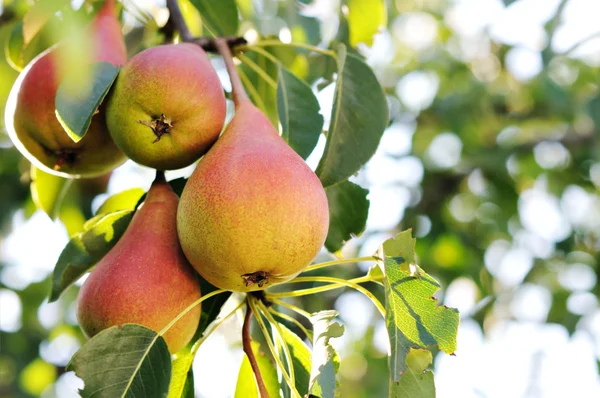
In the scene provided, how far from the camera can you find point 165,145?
A: 107 cm

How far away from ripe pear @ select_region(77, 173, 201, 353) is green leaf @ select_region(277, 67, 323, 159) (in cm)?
26

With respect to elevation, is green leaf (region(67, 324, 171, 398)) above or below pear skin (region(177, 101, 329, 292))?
below

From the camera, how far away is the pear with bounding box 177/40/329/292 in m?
0.93

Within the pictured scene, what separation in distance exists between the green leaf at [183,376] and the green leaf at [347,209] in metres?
0.35

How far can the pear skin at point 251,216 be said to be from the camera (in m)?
0.93

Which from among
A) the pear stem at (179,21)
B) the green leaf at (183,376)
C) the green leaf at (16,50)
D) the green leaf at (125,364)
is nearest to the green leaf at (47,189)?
the green leaf at (16,50)

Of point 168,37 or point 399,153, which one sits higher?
point 168,37

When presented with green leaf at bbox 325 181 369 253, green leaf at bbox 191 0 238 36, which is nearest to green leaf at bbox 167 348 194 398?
green leaf at bbox 325 181 369 253

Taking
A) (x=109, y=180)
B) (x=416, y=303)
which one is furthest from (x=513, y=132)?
(x=416, y=303)

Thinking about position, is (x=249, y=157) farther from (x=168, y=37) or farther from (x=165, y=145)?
(x=168, y=37)

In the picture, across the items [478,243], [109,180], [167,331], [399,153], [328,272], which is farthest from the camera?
[399,153]

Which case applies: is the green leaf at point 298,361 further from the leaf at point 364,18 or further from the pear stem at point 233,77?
the leaf at point 364,18

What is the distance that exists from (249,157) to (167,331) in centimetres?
29

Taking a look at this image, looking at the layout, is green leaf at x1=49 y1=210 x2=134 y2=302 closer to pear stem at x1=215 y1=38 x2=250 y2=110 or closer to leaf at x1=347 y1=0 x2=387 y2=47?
pear stem at x1=215 y1=38 x2=250 y2=110
